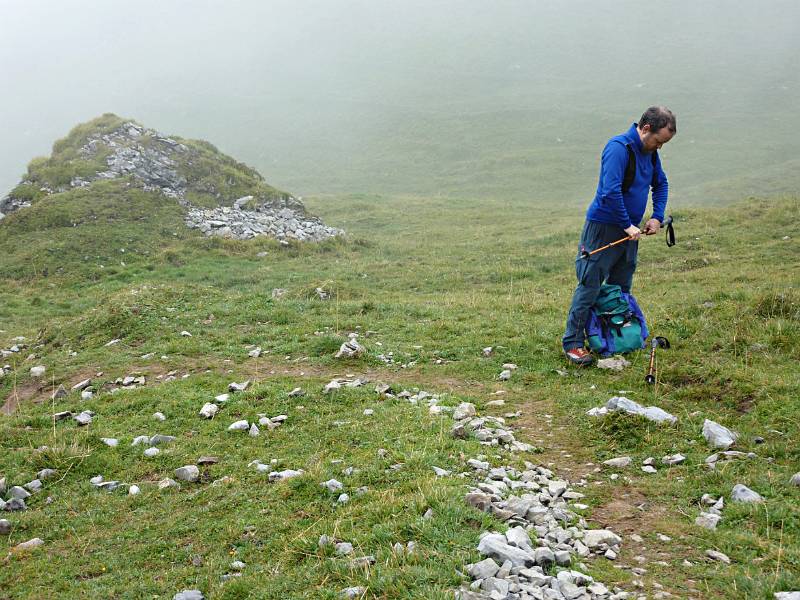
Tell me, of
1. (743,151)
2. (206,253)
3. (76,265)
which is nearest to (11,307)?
(76,265)

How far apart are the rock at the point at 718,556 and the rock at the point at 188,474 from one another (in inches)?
213

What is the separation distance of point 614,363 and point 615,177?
279 centimetres

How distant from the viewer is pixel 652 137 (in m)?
9.09

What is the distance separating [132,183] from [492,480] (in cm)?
2875

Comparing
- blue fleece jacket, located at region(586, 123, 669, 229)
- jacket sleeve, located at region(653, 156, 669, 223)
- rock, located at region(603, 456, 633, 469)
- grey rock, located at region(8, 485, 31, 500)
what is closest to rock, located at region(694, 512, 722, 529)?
rock, located at region(603, 456, 633, 469)

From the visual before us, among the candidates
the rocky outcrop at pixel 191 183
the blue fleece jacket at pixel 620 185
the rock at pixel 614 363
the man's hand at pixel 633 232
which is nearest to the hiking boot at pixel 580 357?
the rock at pixel 614 363

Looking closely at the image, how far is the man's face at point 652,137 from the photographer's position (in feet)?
29.5

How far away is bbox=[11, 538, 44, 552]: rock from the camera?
6322 millimetres

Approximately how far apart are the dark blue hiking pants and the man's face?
127 cm

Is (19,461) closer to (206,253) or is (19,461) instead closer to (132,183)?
(206,253)

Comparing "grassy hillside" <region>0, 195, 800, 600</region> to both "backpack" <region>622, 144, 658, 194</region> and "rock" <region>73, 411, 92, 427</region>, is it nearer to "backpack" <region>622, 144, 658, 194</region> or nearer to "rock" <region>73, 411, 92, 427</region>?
"rock" <region>73, 411, 92, 427</region>

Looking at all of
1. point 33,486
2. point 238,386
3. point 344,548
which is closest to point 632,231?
point 344,548

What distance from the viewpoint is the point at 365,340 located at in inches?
500

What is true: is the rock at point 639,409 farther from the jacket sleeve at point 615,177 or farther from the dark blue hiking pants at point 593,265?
the jacket sleeve at point 615,177
